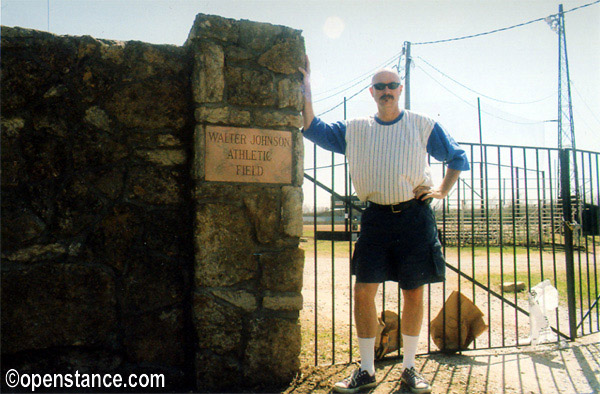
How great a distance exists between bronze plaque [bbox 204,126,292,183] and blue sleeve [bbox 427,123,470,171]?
2.86 feet

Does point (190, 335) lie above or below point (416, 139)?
below

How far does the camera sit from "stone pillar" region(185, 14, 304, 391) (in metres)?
2.46

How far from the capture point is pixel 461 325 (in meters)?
3.32

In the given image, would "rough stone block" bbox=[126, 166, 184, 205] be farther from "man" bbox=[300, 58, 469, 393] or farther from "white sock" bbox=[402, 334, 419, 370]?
"white sock" bbox=[402, 334, 419, 370]

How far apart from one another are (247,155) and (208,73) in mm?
504

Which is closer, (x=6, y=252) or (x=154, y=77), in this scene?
(x=6, y=252)

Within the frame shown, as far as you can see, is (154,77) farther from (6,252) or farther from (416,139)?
(416,139)

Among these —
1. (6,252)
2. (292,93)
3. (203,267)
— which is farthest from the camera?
(292,93)

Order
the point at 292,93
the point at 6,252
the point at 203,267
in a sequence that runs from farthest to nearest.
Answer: the point at 292,93
the point at 203,267
the point at 6,252

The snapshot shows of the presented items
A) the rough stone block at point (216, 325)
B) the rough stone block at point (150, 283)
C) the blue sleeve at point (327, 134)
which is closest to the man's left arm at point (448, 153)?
the blue sleeve at point (327, 134)

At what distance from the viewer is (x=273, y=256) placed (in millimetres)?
2562

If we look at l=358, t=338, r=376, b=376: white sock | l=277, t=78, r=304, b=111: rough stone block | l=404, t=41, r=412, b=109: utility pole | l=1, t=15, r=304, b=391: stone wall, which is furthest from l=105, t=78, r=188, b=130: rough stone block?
l=404, t=41, r=412, b=109: utility pole

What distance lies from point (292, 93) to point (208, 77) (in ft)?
1.63

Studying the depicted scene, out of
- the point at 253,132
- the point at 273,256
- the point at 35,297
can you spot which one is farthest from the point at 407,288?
the point at 35,297
